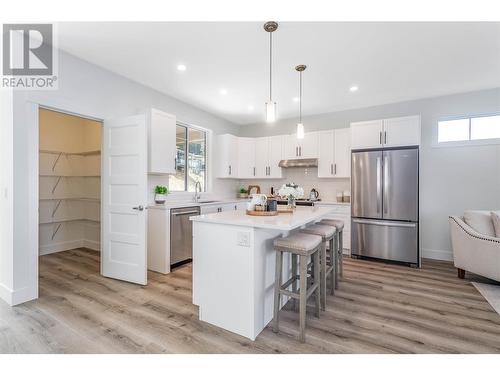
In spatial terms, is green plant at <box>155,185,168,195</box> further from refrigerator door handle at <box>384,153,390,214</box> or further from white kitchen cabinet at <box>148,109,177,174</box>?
refrigerator door handle at <box>384,153,390,214</box>

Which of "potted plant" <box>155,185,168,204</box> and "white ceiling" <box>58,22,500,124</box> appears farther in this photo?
"potted plant" <box>155,185,168,204</box>

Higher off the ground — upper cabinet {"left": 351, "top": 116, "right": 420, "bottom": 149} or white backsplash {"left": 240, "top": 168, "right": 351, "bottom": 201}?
upper cabinet {"left": 351, "top": 116, "right": 420, "bottom": 149}

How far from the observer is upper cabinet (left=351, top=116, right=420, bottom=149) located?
12.9ft

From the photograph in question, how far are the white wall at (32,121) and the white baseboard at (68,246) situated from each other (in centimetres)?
196

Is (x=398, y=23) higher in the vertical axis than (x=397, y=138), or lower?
higher

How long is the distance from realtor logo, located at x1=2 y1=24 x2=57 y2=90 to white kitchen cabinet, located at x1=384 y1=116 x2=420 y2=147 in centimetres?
463

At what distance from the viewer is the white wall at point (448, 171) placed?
155 inches

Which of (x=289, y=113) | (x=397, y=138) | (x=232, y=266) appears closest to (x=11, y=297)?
(x=232, y=266)

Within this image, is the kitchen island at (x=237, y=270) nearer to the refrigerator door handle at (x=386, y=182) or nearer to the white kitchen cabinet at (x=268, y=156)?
the refrigerator door handle at (x=386, y=182)

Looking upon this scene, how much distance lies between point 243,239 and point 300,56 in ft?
7.48

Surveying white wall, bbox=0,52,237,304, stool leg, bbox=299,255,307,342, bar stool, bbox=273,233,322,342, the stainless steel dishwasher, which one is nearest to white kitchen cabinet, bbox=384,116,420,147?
bar stool, bbox=273,233,322,342

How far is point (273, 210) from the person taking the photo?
8.27 feet

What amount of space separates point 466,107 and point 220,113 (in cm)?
444
